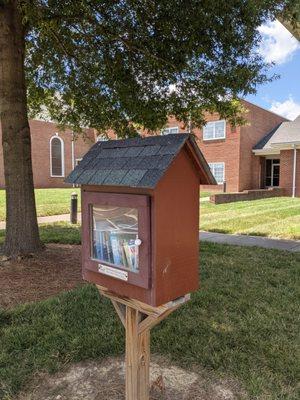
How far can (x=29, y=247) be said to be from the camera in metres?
6.21

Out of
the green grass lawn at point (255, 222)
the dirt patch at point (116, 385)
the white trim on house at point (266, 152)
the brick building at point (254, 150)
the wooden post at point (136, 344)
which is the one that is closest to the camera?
the wooden post at point (136, 344)

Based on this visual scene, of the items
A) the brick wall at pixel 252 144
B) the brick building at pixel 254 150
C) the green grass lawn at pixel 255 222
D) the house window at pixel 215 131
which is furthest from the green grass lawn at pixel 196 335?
the house window at pixel 215 131

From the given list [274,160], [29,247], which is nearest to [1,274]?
[29,247]

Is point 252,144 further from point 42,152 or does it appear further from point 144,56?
point 144,56

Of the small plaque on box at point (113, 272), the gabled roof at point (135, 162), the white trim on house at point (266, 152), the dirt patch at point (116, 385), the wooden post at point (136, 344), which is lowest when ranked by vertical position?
the dirt patch at point (116, 385)

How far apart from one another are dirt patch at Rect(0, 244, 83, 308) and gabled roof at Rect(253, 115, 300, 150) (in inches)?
739

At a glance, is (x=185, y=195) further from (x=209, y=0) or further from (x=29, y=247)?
(x=29, y=247)

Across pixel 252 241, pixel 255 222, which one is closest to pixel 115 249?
pixel 252 241

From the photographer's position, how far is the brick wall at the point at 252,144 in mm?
23781

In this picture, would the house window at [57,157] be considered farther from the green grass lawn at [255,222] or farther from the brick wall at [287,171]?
the green grass lawn at [255,222]

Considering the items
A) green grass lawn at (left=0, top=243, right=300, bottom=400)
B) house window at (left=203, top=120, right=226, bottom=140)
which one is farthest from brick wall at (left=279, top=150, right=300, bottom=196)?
green grass lawn at (left=0, top=243, right=300, bottom=400)

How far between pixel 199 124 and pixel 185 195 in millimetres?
5451

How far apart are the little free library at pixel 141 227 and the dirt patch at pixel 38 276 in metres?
2.57

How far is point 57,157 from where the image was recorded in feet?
107
